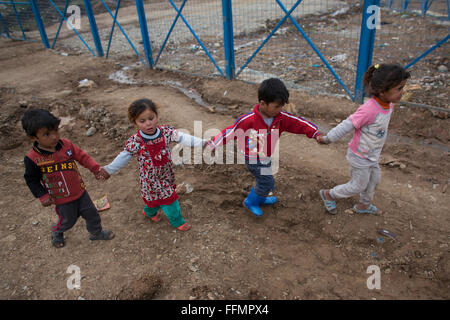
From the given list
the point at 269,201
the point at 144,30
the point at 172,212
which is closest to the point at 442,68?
the point at 269,201

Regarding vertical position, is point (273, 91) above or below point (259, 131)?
above

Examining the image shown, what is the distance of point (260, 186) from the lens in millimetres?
2818

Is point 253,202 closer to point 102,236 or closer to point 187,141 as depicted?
point 187,141

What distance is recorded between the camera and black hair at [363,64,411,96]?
226 centimetres

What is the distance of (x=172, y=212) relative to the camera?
2.71 metres

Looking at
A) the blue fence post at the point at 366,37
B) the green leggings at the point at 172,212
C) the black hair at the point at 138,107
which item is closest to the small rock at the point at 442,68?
the blue fence post at the point at 366,37

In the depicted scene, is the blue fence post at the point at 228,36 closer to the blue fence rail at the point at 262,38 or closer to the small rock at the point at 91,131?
the blue fence rail at the point at 262,38

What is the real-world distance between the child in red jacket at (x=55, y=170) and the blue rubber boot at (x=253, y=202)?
1378 millimetres

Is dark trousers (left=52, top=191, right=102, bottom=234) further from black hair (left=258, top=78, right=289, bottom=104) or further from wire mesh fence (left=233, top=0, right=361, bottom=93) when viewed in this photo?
wire mesh fence (left=233, top=0, right=361, bottom=93)

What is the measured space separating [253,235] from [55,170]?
173 centimetres

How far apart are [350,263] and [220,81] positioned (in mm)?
4688

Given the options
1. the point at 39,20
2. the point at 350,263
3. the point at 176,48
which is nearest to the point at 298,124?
the point at 350,263

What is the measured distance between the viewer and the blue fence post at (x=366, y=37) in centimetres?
431
